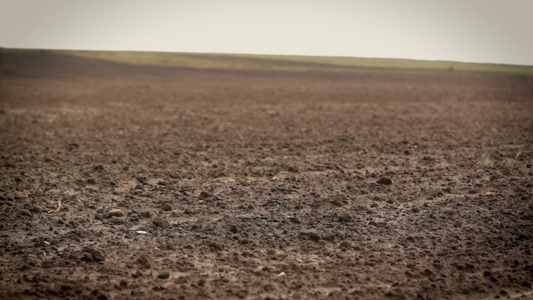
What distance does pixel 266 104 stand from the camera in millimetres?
17219

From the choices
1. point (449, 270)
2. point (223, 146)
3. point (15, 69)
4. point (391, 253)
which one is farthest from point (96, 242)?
point (15, 69)

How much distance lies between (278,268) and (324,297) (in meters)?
0.53

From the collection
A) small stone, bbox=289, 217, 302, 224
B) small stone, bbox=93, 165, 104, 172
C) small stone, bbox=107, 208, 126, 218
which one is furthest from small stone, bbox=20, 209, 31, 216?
small stone, bbox=289, 217, 302, 224

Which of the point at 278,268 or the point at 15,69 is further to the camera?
the point at 15,69

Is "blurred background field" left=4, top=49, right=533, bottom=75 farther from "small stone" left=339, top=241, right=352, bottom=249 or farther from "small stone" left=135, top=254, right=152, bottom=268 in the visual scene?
"small stone" left=135, top=254, right=152, bottom=268

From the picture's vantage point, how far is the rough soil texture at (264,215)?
132 inches

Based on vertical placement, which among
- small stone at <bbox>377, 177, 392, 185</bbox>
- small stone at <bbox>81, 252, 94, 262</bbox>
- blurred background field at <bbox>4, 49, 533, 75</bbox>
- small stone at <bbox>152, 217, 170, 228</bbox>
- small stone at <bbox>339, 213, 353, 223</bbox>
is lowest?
small stone at <bbox>81, 252, 94, 262</bbox>

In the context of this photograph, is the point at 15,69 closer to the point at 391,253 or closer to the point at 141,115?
the point at 141,115

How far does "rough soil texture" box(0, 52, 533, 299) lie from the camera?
11.0ft

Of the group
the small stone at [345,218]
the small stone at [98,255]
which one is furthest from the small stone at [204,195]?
the small stone at [98,255]

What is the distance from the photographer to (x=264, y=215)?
4738 mm

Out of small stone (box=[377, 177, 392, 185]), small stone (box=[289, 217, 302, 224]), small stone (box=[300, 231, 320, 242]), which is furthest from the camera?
small stone (box=[377, 177, 392, 185])

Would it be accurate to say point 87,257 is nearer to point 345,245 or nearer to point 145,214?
point 145,214

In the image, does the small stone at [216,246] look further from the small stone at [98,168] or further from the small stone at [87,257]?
the small stone at [98,168]
